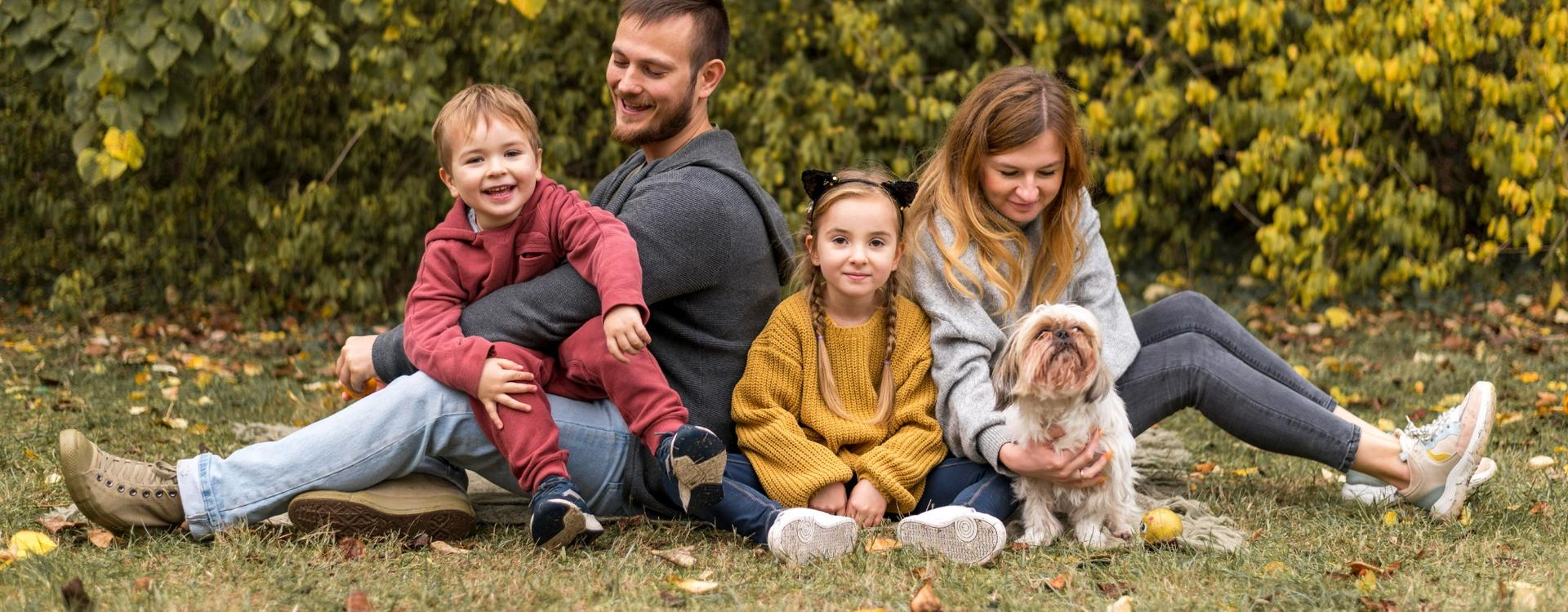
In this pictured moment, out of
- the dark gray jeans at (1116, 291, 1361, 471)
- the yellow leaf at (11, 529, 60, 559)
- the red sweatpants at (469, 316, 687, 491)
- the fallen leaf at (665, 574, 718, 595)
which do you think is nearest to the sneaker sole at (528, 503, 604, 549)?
the red sweatpants at (469, 316, 687, 491)

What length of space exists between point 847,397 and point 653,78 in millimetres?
948

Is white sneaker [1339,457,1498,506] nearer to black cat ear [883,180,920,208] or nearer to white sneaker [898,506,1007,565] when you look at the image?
white sneaker [898,506,1007,565]

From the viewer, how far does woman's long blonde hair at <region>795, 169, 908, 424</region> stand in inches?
136

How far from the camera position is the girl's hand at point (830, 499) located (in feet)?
11.0

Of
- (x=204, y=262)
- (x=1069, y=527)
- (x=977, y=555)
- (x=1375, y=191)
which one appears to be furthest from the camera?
(x=204, y=262)

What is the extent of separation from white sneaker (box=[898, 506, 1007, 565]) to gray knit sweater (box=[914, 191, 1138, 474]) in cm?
24

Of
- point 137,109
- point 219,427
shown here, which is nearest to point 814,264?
point 219,427

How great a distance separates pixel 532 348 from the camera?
3.29 metres

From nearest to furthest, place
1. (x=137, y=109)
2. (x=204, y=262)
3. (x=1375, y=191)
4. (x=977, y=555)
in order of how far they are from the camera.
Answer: (x=977, y=555) → (x=137, y=109) → (x=1375, y=191) → (x=204, y=262)

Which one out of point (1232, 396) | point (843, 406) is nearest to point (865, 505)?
point (843, 406)

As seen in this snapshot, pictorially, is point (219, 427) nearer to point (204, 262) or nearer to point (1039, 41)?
→ point (204, 262)

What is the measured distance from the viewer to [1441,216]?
25.0 ft

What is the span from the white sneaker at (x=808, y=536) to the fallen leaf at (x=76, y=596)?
4.63 ft

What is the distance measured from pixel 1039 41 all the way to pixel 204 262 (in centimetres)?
527
